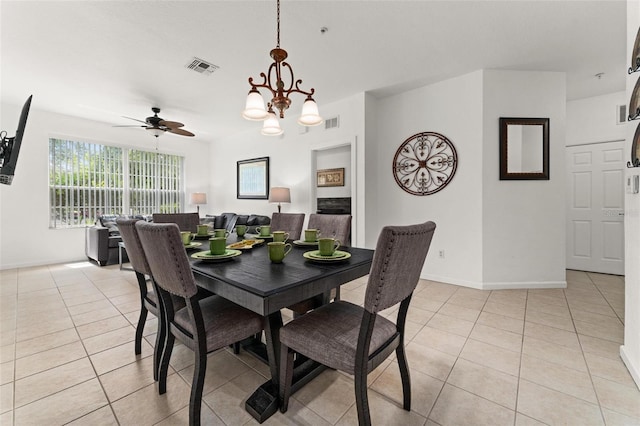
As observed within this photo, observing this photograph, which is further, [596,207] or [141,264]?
[596,207]

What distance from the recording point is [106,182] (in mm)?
5348

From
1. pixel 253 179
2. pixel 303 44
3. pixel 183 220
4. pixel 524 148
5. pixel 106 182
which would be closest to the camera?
pixel 303 44

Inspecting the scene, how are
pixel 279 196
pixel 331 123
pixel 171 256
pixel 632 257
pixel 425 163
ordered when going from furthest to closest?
pixel 279 196, pixel 331 123, pixel 425 163, pixel 632 257, pixel 171 256

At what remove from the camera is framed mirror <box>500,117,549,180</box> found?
3238mm

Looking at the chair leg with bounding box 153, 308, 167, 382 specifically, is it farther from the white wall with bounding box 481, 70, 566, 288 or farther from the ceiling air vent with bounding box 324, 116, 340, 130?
the ceiling air vent with bounding box 324, 116, 340, 130

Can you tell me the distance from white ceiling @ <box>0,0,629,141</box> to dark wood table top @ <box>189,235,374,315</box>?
2.03 metres

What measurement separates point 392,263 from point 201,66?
3223mm

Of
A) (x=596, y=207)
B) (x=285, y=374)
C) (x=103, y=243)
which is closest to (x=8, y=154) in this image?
(x=285, y=374)

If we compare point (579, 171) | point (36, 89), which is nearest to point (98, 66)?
point (36, 89)

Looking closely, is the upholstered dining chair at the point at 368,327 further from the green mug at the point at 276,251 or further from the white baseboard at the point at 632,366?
the white baseboard at the point at 632,366

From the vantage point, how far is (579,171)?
4.03 meters

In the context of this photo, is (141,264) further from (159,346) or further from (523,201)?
(523,201)

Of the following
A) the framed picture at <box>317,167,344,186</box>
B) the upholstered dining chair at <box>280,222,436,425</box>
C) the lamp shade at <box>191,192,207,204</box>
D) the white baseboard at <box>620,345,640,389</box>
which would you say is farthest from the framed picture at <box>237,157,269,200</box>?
the white baseboard at <box>620,345,640,389</box>

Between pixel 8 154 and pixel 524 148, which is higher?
pixel 524 148
